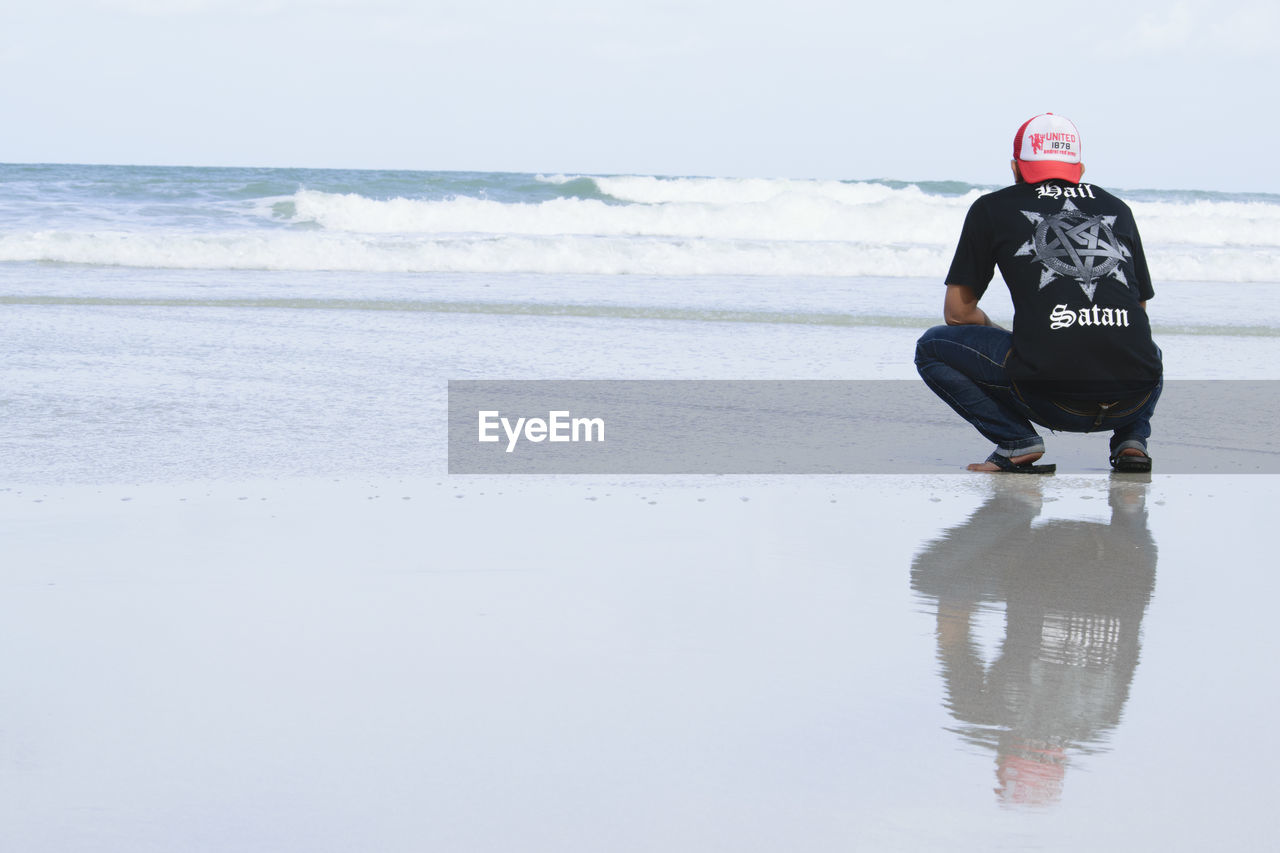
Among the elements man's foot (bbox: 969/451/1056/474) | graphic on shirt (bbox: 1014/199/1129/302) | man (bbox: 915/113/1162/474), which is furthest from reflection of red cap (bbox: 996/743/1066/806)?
man's foot (bbox: 969/451/1056/474)

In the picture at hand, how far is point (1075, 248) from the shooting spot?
4.16 m

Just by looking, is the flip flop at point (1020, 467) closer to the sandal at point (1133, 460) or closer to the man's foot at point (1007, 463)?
the man's foot at point (1007, 463)

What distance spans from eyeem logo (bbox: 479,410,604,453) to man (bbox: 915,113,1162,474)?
148 cm

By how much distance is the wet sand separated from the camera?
70.6 inches

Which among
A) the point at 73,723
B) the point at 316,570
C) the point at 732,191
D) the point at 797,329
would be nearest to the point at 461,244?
the point at 797,329

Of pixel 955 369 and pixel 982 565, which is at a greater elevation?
pixel 955 369

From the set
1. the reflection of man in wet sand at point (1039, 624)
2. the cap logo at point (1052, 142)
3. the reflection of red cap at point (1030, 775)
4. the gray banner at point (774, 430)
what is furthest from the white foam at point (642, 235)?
the reflection of red cap at point (1030, 775)

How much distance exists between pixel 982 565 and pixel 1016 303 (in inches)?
50.6

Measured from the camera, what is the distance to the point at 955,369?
452cm

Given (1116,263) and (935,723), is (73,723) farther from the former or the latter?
(1116,263)

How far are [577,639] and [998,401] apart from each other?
2362mm

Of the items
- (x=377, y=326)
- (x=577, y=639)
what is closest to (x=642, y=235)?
(x=377, y=326)

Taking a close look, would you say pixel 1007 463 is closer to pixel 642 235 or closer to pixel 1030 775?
pixel 1030 775

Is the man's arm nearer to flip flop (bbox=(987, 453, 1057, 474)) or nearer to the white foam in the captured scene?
flip flop (bbox=(987, 453, 1057, 474))
